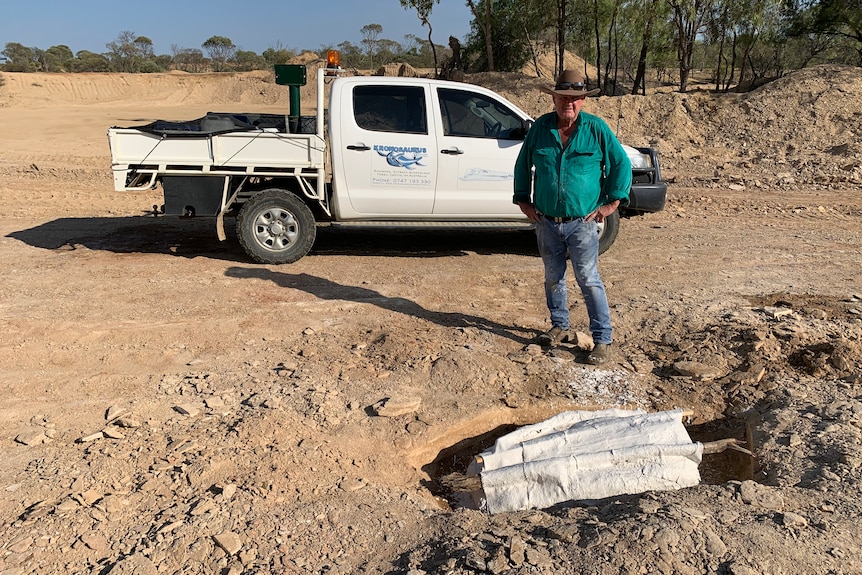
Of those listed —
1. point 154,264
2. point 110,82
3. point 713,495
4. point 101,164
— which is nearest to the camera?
point 713,495

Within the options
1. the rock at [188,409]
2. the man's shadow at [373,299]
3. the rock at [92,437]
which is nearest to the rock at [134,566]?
the rock at [92,437]

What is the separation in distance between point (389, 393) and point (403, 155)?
11.3ft

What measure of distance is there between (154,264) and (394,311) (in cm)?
298

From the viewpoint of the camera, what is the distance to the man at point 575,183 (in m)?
4.39

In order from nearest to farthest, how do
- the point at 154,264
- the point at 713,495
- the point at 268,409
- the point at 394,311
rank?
the point at 713,495
the point at 268,409
the point at 394,311
the point at 154,264

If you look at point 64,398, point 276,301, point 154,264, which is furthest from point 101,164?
point 64,398

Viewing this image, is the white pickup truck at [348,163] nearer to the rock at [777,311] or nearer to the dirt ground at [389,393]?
the dirt ground at [389,393]

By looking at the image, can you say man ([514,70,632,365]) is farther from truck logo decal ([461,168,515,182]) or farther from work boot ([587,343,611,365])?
truck logo decal ([461,168,515,182])

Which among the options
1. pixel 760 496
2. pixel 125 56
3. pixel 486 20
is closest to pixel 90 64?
pixel 125 56

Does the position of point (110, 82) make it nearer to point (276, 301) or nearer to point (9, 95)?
point (9, 95)

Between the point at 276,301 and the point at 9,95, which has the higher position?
the point at 9,95

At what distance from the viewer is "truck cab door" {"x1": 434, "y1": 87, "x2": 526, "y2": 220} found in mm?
7039

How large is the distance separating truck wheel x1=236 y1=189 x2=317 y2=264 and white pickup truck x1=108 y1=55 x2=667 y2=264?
0.01m

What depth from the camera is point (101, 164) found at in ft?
44.9
